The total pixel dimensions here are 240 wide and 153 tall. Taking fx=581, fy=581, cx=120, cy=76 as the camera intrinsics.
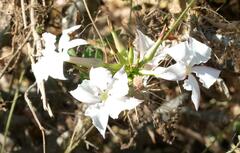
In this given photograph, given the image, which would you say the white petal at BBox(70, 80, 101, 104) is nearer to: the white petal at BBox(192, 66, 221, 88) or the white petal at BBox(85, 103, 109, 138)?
the white petal at BBox(85, 103, 109, 138)

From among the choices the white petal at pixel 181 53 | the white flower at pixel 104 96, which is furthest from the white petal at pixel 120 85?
the white petal at pixel 181 53

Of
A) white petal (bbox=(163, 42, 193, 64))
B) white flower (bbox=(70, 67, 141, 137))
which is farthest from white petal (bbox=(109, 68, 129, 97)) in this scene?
white petal (bbox=(163, 42, 193, 64))

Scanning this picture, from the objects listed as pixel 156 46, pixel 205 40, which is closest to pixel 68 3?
pixel 205 40

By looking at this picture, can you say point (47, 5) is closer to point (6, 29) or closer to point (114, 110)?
point (6, 29)

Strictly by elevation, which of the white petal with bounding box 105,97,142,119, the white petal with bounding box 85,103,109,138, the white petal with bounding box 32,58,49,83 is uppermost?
the white petal with bounding box 32,58,49,83

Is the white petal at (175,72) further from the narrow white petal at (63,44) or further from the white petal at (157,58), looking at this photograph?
the narrow white petal at (63,44)

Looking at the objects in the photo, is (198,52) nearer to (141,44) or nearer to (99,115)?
(141,44)

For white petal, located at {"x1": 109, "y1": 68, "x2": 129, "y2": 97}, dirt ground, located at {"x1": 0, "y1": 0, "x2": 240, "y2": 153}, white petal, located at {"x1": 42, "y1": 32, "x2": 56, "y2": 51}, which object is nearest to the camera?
white petal, located at {"x1": 109, "y1": 68, "x2": 129, "y2": 97}
